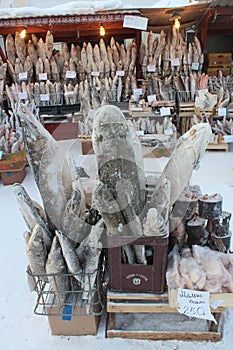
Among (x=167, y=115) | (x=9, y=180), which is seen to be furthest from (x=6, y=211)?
(x=167, y=115)

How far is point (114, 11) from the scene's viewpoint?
4016 mm

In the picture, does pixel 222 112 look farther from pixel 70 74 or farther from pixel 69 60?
pixel 69 60

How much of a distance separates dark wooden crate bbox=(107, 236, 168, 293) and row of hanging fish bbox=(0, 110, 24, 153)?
2.30 metres

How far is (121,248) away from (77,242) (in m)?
0.20

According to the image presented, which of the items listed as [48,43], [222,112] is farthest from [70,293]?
[48,43]

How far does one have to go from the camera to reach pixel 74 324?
131cm

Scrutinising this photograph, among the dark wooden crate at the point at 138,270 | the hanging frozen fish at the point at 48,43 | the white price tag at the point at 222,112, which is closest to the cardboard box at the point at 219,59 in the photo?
the white price tag at the point at 222,112

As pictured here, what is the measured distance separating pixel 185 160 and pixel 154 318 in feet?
2.55

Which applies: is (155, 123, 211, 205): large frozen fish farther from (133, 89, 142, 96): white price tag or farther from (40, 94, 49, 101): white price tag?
(40, 94, 49, 101): white price tag

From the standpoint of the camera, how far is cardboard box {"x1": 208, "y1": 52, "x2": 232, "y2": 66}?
6.12 m

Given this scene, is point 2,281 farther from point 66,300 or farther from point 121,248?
point 121,248

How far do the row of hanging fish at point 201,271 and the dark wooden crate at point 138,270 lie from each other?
0.06 metres

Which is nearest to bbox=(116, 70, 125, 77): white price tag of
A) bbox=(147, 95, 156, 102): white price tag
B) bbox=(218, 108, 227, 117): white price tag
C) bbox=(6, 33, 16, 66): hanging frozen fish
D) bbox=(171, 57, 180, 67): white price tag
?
bbox=(147, 95, 156, 102): white price tag

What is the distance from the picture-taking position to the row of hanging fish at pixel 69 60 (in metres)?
4.35
